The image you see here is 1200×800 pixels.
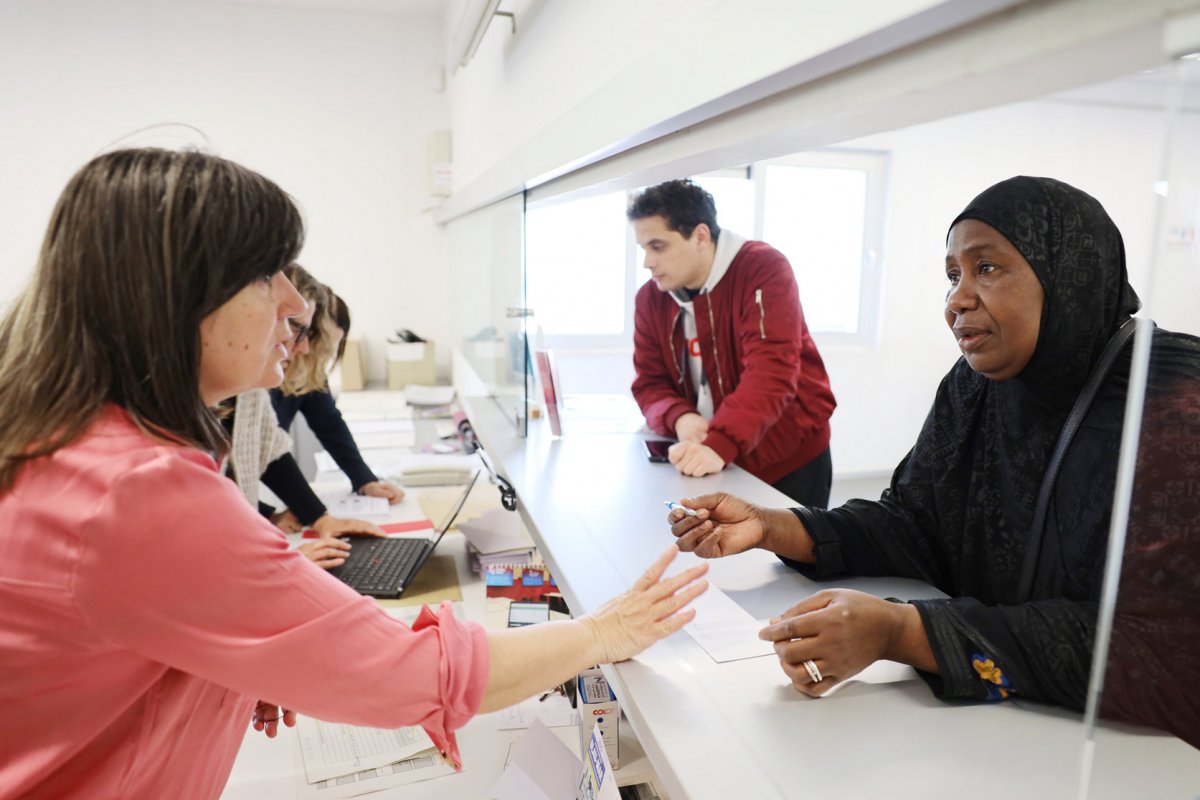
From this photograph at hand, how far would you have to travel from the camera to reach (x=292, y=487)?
6.84 ft

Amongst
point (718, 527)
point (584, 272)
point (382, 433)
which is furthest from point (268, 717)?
point (584, 272)

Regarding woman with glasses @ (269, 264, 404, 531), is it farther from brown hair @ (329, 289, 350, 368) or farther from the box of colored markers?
the box of colored markers

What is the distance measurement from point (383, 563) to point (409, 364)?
2521mm

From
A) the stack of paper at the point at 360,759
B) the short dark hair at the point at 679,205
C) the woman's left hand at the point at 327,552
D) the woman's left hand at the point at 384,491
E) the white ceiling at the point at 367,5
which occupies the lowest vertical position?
the stack of paper at the point at 360,759

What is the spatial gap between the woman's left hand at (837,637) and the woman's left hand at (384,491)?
Result: 172 cm

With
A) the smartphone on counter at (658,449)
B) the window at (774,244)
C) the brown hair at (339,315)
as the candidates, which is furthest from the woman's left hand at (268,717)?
the window at (774,244)

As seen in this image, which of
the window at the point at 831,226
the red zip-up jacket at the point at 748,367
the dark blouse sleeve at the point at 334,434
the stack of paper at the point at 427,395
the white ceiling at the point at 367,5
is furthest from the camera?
the window at the point at 831,226

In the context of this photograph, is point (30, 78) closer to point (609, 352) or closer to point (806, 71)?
point (609, 352)

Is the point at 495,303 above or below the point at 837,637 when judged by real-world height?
above

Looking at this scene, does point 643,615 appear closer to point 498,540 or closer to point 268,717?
point 268,717

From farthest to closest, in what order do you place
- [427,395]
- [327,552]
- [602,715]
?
[427,395] → [327,552] → [602,715]

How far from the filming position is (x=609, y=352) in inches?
174

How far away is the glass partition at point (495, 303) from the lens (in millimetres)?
2178

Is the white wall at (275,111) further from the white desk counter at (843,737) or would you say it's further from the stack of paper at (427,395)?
the white desk counter at (843,737)
